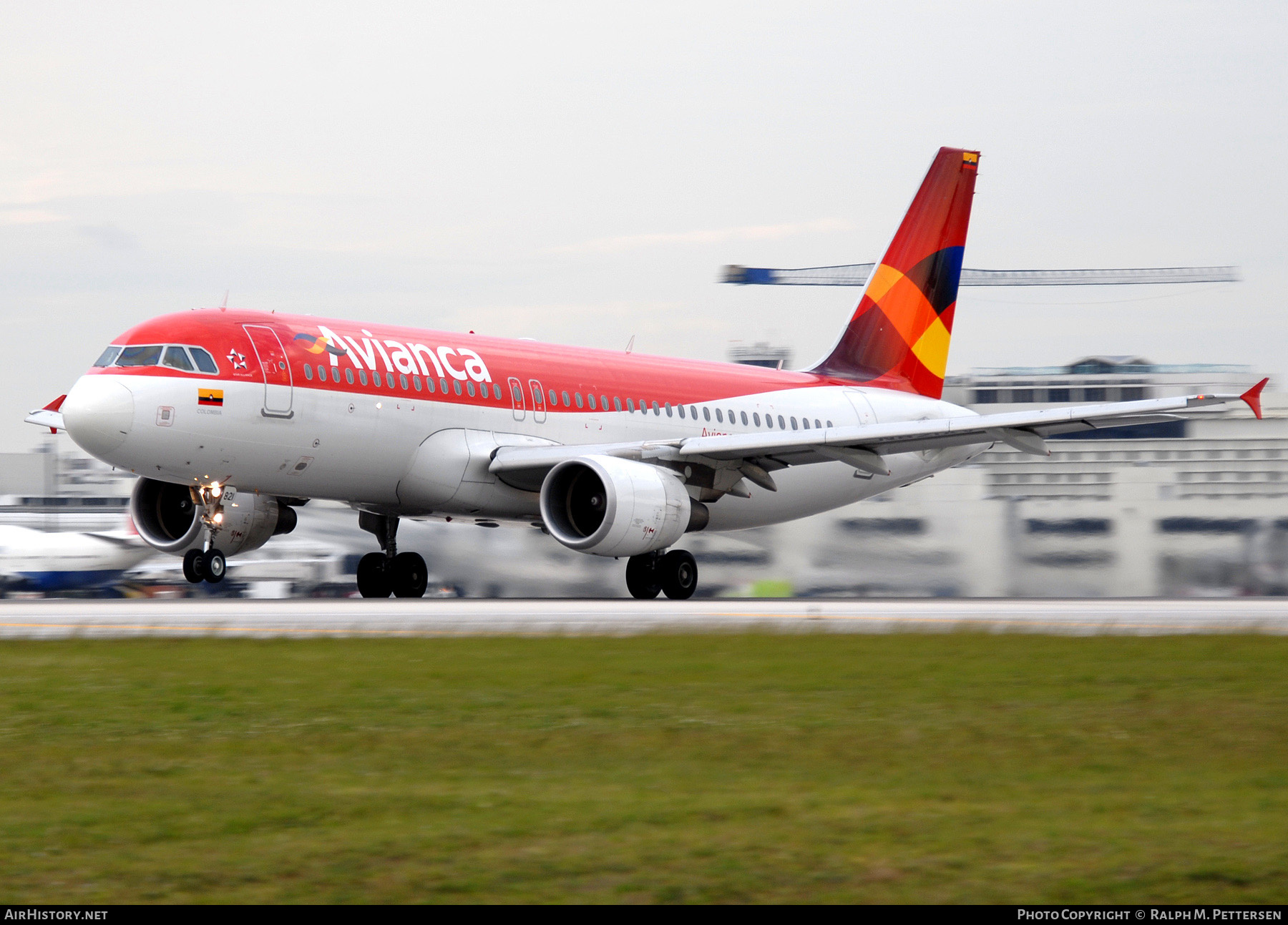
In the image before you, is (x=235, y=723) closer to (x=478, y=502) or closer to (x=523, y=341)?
(x=478, y=502)

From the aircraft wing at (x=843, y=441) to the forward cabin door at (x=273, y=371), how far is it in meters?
3.39

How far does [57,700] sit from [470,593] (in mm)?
17167

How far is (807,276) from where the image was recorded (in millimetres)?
139750

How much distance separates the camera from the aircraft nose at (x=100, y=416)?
20.6 metres

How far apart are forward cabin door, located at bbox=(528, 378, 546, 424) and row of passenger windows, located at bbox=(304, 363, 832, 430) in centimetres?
1

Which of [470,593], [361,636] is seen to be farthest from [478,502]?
[361,636]

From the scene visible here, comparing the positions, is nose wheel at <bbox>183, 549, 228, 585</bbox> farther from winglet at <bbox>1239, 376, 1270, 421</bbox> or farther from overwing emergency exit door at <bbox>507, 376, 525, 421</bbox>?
winglet at <bbox>1239, 376, 1270, 421</bbox>

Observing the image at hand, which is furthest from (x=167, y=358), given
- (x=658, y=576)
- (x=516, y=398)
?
(x=658, y=576)

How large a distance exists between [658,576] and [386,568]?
4.77 metres

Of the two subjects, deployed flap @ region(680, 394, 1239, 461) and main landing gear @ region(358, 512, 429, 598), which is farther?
main landing gear @ region(358, 512, 429, 598)

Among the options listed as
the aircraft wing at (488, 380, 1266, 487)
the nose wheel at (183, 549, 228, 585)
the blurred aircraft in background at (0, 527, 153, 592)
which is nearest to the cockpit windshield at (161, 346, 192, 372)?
the nose wheel at (183, 549, 228, 585)

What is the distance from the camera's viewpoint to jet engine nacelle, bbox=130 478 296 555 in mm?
24031

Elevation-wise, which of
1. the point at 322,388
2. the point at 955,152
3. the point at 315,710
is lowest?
the point at 315,710

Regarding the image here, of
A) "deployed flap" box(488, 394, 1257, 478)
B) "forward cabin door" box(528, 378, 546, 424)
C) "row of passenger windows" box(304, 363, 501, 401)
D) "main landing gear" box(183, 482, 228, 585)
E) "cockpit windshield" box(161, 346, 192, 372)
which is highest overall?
"cockpit windshield" box(161, 346, 192, 372)
